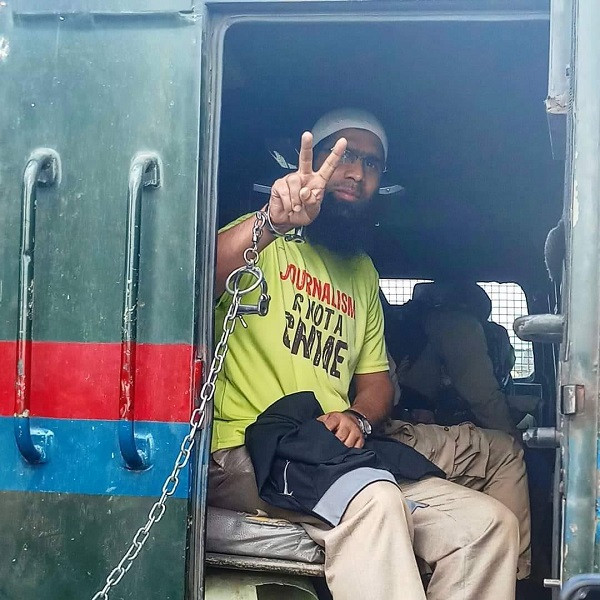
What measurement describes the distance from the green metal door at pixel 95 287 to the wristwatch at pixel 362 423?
75 cm

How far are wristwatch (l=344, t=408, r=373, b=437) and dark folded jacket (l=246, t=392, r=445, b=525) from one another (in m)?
0.13

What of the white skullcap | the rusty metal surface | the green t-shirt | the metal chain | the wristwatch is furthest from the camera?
the white skullcap

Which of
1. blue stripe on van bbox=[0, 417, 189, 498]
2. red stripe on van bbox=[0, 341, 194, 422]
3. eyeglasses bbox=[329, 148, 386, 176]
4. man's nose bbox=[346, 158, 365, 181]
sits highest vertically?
eyeglasses bbox=[329, 148, 386, 176]

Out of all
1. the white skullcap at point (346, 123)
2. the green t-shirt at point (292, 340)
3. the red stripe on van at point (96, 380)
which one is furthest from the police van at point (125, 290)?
the white skullcap at point (346, 123)

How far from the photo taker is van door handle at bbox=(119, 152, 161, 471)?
1975 millimetres

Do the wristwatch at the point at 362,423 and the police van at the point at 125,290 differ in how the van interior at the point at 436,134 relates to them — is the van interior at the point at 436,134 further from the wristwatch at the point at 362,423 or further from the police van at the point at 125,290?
the wristwatch at the point at 362,423

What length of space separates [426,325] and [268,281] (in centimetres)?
142

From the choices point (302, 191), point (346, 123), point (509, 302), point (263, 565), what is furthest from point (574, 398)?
point (509, 302)

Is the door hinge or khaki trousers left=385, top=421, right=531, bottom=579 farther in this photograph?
khaki trousers left=385, top=421, right=531, bottom=579

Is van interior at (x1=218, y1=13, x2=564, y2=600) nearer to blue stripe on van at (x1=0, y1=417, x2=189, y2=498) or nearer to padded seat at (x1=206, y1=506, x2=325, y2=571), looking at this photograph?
blue stripe on van at (x1=0, y1=417, x2=189, y2=498)

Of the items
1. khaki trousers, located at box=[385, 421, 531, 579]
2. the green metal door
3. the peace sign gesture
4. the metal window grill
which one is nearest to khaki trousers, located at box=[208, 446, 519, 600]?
the green metal door

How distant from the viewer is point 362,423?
8.48ft

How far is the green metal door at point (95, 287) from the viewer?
1990mm

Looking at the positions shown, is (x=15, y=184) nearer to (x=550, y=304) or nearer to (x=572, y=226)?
(x=572, y=226)
